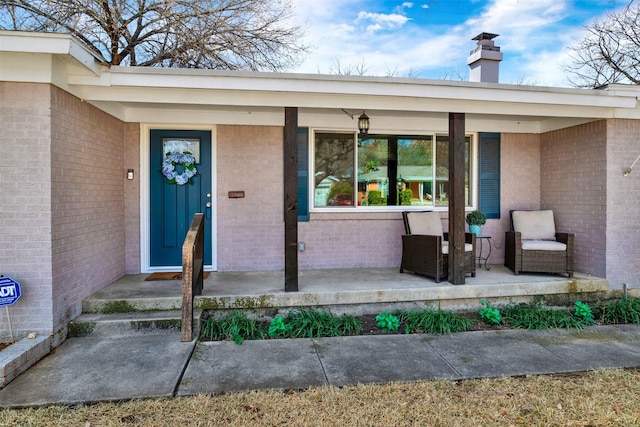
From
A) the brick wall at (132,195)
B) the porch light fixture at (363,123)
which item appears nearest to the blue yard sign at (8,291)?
the brick wall at (132,195)

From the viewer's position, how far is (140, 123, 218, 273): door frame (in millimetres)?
5391

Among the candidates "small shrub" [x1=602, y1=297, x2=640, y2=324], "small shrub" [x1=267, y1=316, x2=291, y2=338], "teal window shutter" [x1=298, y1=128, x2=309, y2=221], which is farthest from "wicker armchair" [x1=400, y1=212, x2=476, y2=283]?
"small shrub" [x1=267, y1=316, x2=291, y2=338]

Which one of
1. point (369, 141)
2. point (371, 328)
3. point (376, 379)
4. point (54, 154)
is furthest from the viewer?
point (369, 141)

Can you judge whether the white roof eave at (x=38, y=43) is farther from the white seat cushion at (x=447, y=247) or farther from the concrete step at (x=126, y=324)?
the white seat cushion at (x=447, y=247)

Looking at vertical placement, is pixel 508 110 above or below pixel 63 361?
above

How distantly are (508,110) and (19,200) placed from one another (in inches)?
206

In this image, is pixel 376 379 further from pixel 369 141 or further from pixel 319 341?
pixel 369 141

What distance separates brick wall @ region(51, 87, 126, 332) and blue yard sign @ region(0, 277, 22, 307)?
0.91ft

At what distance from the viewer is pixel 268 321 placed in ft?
14.3

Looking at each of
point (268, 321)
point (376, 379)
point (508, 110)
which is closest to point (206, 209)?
point (268, 321)

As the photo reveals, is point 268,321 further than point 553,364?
Yes

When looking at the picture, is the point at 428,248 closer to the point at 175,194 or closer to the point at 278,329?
the point at 278,329

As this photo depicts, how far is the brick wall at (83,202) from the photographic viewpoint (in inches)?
144

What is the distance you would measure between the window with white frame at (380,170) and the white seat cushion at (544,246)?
46.6 inches
